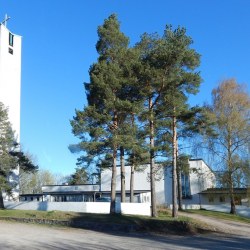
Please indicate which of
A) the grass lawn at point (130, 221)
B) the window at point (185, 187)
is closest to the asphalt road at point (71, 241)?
the grass lawn at point (130, 221)

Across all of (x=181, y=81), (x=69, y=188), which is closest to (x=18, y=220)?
(x=181, y=81)

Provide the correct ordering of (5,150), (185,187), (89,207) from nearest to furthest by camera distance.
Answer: (89,207) < (5,150) < (185,187)

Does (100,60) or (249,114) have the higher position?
(100,60)

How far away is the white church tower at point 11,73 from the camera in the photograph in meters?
45.9

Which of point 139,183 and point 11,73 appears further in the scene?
point 139,183

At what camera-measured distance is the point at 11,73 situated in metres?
47.6

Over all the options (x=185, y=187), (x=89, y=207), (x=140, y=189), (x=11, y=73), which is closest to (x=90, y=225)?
(x=89, y=207)

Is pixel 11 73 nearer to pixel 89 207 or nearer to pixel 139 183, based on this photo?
pixel 89 207

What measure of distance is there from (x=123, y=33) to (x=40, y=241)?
59.9 feet

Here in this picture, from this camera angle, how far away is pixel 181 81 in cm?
2805

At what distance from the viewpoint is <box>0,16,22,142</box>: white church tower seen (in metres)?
45.9

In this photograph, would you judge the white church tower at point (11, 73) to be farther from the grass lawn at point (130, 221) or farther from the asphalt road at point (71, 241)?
the asphalt road at point (71, 241)

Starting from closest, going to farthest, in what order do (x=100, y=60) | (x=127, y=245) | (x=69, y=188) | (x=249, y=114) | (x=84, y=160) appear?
(x=127, y=245) → (x=84, y=160) → (x=100, y=60) → (x=249, y=114) → (x=69, y=188)

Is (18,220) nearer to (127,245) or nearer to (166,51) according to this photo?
(127,245)
